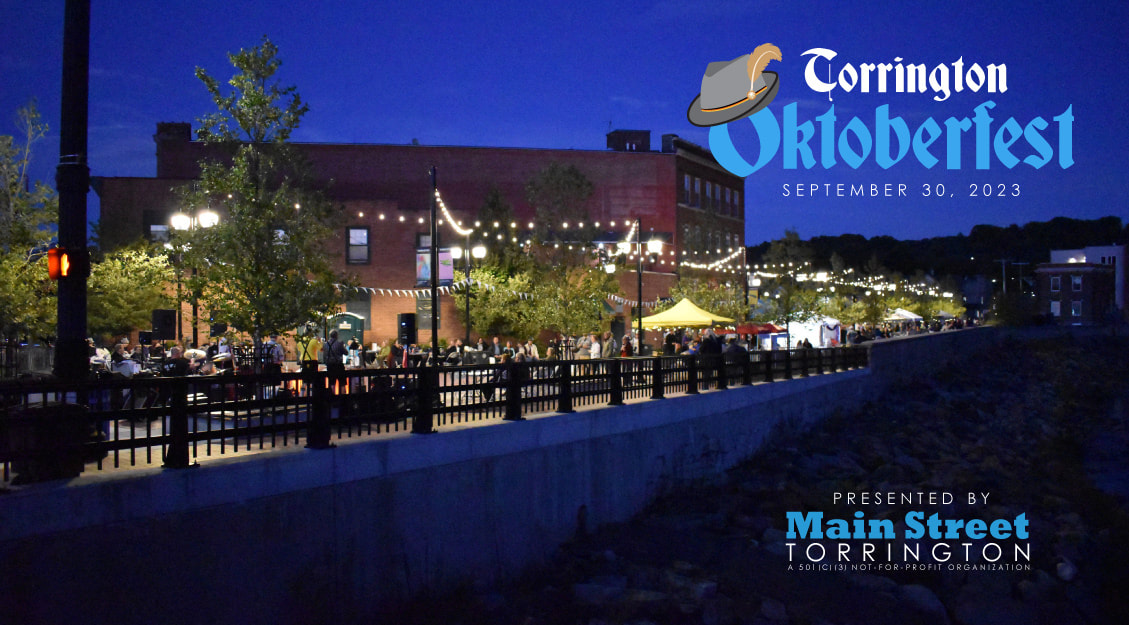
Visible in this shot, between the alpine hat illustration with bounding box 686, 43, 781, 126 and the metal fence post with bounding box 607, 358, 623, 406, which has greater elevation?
the alpine hat illustration with bounding box 686, 43, 781, 126

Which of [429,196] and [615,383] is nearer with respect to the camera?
[615,383]

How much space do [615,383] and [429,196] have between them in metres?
31.2

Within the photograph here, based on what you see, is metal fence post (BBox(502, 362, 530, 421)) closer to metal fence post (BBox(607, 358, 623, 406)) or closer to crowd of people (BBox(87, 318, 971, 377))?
crowd of people (BBox(87, 318, 971, 377))

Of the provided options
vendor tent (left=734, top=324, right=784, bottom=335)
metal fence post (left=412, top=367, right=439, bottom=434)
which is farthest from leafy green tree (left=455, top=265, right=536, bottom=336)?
metal fence post (left=412, top=367, right=439, bottom=434)

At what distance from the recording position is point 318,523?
8.26m

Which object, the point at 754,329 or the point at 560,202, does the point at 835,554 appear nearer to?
the point at 754,329

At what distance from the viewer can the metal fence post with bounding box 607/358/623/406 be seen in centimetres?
1373

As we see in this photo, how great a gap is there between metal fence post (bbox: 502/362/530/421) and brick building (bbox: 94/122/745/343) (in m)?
23.7

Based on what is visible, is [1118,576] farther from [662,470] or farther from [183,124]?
[183,124]

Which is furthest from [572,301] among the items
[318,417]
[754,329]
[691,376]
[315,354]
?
[318,417]

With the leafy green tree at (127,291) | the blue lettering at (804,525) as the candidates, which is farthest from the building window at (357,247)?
the blue lettering at (804,525)

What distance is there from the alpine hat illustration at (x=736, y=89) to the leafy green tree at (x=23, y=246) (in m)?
18.9

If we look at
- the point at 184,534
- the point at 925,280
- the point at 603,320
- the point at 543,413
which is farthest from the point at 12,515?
the point at 925,280

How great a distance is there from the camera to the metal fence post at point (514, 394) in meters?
11.3
